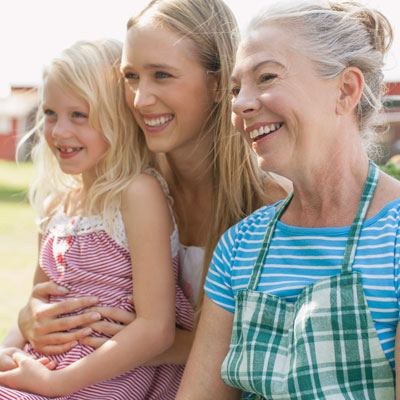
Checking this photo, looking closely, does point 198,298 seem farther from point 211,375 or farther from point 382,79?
point 382,79

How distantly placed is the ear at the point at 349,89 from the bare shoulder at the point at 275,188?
33.7 inches

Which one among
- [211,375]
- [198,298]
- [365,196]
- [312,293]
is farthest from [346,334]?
[198,298]

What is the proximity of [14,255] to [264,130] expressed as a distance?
7.44 metres

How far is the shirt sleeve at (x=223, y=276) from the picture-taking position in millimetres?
2242

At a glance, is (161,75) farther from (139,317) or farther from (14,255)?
(14,255)

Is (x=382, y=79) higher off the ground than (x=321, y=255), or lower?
higher

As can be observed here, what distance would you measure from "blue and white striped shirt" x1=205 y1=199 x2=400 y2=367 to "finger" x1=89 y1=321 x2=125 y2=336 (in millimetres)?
522

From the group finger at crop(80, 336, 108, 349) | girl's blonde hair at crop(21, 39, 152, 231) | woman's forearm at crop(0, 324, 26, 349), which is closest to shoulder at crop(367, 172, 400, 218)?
girl's blonde hair at crop(21, 39, 152, 231)

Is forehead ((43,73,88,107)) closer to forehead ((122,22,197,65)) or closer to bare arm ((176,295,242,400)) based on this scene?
forehead ((122,22,197,65))

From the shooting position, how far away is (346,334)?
184cm

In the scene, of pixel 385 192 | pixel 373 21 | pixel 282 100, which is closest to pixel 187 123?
pixel 282 100

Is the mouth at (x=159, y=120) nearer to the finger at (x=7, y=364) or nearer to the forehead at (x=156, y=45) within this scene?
the forehead at (x=156, y=45)

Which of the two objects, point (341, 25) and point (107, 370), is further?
point (107, 370)

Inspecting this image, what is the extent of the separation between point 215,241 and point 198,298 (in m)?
0.30
